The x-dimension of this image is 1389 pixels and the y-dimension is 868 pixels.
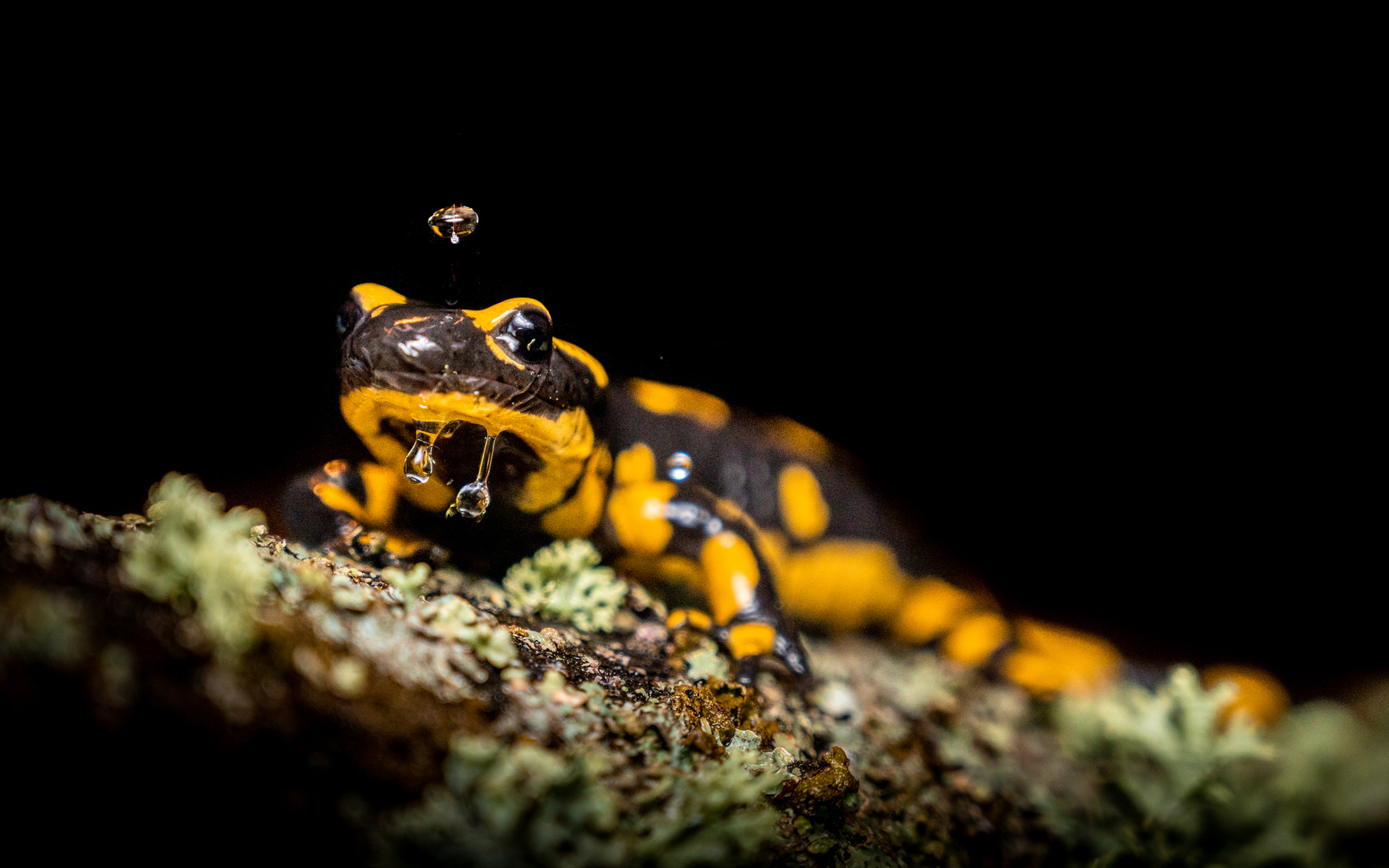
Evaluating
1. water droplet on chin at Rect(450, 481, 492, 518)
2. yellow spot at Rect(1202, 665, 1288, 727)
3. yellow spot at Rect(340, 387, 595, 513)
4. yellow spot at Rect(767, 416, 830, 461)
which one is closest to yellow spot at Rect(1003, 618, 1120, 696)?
yellow spot at Rect(1202, 665, 1288, 727)

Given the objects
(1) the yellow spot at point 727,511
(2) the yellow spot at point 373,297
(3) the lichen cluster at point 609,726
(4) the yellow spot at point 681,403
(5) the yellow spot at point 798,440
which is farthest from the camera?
(5) the yellow spot at point 798,440

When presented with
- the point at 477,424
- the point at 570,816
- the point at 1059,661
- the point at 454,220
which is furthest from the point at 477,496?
the point at 1059,661

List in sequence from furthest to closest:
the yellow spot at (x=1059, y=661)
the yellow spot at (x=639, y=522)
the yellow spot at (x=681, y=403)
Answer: the yellow spot at (x=1059, y=661) < the yellow spot at (x=681, y=403) < the yellow spot at (x=639, y=522)

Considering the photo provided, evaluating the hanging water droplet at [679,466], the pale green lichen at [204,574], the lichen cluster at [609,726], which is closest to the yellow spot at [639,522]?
the hanging water droplet at [679,466]

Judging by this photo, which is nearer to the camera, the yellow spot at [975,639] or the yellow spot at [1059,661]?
the yellow spot at [1059,661]

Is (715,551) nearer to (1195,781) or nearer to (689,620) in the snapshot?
(689,620)

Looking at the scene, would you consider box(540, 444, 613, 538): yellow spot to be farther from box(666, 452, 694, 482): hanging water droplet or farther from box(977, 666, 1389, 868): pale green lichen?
box(977, 666, 1389, 868): pale green lichen

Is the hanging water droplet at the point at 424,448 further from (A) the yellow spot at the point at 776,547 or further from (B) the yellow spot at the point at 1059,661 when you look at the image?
(B) the yellow spot at the point at 1059,661
